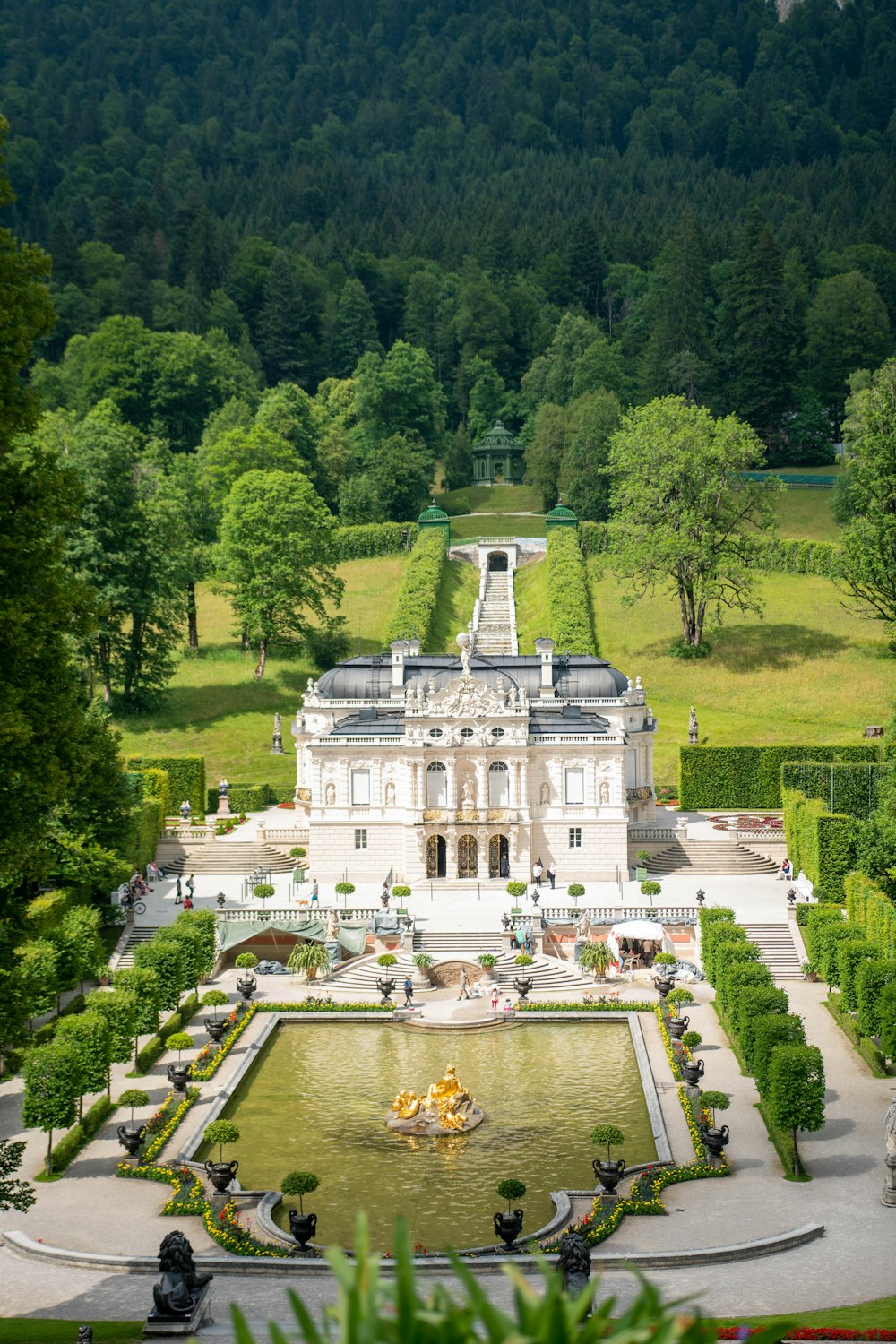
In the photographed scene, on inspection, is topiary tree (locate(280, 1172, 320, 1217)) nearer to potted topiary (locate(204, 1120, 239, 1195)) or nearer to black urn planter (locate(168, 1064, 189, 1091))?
potted topiary (locate(204, 1120, 239, 1195))

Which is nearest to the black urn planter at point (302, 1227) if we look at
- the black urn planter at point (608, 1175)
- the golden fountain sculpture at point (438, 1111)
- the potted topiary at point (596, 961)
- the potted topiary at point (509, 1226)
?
the potted topiary at point (509, 1226)

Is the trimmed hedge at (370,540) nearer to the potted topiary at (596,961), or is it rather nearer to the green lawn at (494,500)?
the green lawn at (494,500)

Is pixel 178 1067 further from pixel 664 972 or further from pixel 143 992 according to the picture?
pixel 664 972

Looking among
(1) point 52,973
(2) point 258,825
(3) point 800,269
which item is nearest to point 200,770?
(2) point 258,825

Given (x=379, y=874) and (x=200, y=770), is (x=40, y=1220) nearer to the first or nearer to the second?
(x=379, y=874)

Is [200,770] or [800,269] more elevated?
[800,269]

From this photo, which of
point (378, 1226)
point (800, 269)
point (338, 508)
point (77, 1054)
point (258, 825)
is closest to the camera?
point (378, 1226)
